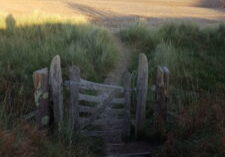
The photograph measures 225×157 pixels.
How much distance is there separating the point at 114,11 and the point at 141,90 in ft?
44.4

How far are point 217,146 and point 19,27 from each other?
311 inches

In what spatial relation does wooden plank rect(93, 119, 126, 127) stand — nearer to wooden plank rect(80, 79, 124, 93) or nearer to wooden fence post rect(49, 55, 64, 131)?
wooden plank rect(80, 79, 124, 93)

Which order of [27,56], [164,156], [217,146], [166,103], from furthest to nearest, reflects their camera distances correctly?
[27,56], [166,103], [164,156], [217,146]

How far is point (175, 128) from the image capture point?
6.69m

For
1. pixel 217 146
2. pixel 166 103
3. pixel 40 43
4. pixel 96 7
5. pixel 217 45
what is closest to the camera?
pixel 217 146

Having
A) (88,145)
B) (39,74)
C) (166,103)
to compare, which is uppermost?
(39,74)

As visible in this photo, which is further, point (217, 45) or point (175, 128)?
point (217, 45)

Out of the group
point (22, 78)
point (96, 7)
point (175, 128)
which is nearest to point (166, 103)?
point (175, 128)

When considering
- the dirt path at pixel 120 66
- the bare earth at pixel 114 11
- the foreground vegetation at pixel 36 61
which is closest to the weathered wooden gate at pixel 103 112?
the foreground vegetation at pixel 36 61

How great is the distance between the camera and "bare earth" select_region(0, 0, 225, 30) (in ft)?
54.4

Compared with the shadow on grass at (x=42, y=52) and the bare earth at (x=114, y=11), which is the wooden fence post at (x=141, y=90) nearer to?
the shadow on grass at (x=42, y=52)

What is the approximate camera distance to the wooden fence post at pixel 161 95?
7168 millimetres

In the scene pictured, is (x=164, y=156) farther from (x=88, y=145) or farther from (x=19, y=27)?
(x=19, y=27)

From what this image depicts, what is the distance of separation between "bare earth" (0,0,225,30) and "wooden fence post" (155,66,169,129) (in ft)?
24.1
